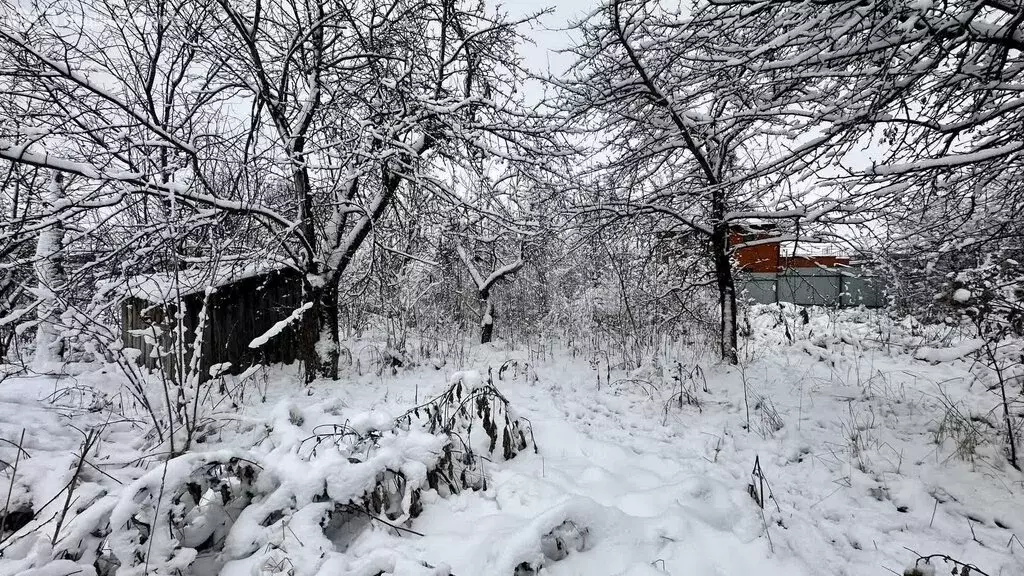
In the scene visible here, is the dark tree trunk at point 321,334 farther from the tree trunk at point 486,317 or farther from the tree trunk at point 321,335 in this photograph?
the tree trunk at point 486,317

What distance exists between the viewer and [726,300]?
5.17 meters

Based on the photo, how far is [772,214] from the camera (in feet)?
13.8

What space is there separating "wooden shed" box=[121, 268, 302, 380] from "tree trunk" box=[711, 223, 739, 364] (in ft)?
18.5

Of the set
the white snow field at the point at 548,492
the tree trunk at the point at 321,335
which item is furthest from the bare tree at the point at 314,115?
the white snow field at the point at 548,492

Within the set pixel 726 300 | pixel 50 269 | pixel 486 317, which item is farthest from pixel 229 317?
pixel 726 300

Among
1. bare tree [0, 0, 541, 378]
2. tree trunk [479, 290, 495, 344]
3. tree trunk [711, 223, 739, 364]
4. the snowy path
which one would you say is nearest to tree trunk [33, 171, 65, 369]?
bare tree [0, 0, 541, 378]

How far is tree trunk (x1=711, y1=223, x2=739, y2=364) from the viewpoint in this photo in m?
5.04

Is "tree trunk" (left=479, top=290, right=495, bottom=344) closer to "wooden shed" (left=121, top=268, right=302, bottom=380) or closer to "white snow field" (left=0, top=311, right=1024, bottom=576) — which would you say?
"wooden shed" (left=121, top=268, right=302, bottom=380)

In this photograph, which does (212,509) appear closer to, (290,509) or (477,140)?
(290,509)

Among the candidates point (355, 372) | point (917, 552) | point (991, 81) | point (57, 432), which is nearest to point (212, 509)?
point (57, 432)

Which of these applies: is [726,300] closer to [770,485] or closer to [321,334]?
[770,485]

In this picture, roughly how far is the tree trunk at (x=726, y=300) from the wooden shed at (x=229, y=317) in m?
5.64

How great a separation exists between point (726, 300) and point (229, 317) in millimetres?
6575

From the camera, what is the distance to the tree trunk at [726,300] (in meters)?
5.04
